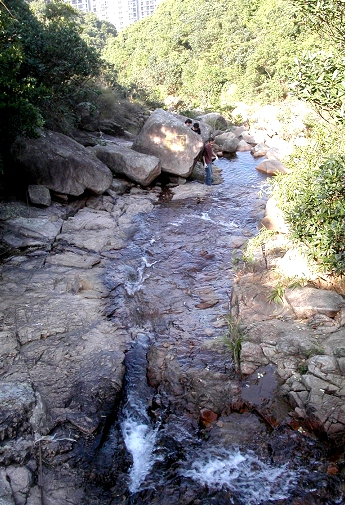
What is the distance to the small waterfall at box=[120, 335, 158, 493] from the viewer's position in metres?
5.19

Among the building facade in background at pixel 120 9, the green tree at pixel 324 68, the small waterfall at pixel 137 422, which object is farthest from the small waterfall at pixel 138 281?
the building facade in background at pixel 120 9

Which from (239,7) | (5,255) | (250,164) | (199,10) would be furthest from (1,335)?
(199,10)

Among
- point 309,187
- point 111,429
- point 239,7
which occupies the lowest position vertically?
point 111,429

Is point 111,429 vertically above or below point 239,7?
below

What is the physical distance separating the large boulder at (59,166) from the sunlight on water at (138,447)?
8.55 meters

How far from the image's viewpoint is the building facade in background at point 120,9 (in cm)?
12675

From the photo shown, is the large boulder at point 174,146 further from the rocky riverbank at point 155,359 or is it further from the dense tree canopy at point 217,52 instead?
the dense tree canopy at point 217,52

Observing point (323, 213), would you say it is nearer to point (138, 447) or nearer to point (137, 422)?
point (137, 422)

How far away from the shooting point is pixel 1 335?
6945 millimetres

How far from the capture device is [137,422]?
19.3ft

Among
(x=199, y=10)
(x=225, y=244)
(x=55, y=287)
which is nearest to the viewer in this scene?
(x=55, y=287)

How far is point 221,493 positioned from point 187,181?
12987 mm

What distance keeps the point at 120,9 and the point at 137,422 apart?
479ft

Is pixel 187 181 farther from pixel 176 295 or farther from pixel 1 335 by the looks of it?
pixel 1 335
